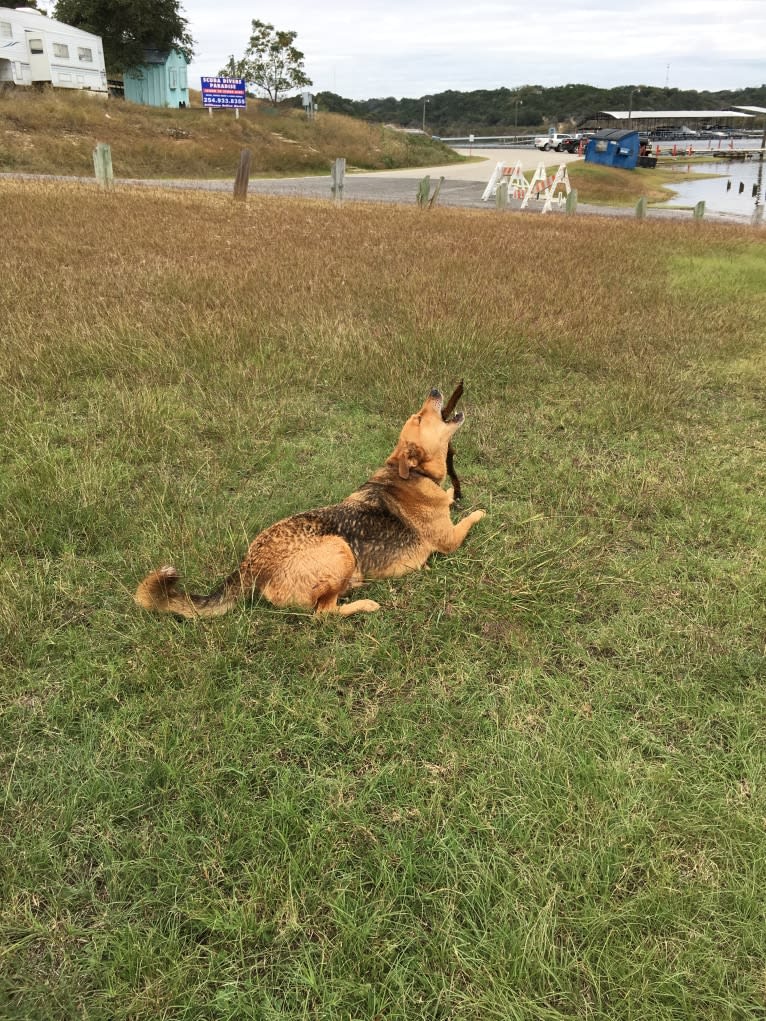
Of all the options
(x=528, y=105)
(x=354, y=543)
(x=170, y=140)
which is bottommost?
(x=354, y=543)

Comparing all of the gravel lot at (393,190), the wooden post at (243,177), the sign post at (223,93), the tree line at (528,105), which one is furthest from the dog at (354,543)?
the tree line at (528,105)

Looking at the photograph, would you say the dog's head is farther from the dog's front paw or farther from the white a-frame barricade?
the white a-frame barricade

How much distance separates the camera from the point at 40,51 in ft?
136

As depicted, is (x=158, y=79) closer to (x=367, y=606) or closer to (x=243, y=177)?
(x=243, y=177)

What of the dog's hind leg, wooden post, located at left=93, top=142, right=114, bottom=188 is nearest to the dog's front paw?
the dog's hind leg

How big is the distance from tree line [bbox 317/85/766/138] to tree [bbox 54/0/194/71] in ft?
317

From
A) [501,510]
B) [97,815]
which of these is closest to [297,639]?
[97,815]

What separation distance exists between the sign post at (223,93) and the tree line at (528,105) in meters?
101

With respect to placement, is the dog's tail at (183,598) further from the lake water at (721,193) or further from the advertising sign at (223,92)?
the advertising sign at (223,92)

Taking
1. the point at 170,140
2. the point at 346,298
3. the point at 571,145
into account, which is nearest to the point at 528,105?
the point at 571,145

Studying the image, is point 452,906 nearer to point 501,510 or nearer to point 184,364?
point 501,510

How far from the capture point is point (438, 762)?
2262 millimetres

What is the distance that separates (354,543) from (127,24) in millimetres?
61721

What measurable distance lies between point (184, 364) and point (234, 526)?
298cm
